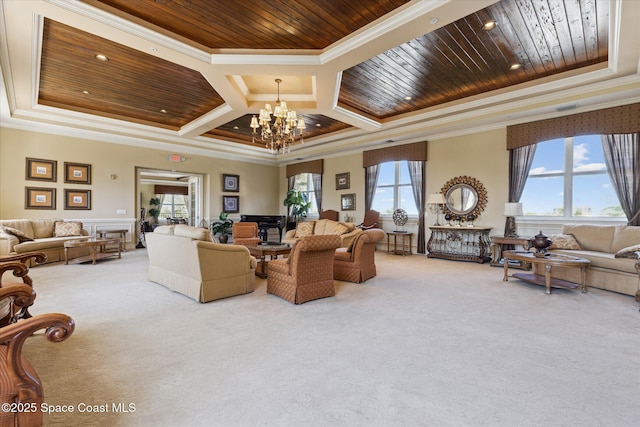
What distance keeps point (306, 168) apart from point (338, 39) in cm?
684

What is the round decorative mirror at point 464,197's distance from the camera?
6.66m

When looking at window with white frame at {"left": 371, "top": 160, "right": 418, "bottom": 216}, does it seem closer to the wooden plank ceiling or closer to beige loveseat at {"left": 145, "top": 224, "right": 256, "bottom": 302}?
the wooden plank ceiling

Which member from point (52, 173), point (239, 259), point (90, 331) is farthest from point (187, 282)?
point (52, 173)

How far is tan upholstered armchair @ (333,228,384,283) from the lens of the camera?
4.57 m

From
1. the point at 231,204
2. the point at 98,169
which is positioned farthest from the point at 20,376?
the point at 231,204

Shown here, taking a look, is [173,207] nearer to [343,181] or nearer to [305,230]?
[343,181]

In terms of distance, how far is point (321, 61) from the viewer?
13.5 ft

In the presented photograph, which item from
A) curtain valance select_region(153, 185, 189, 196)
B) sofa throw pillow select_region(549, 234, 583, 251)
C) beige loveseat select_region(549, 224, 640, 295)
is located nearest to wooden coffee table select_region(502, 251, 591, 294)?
beige loveseat select_region(549, 224, 640, 295)

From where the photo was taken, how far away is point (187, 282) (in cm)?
374

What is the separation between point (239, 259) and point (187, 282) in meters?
0.73

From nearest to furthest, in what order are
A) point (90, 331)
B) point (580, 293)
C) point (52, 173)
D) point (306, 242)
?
point (90, 331) < point (306, 242) < point (580, 293) < point (52, 173)

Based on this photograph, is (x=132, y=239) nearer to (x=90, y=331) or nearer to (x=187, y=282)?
(x=187, y=282)

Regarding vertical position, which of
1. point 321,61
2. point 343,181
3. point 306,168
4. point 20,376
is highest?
point 321,61

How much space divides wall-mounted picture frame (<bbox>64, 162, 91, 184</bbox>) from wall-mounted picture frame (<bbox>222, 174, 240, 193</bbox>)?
3.75 metres
